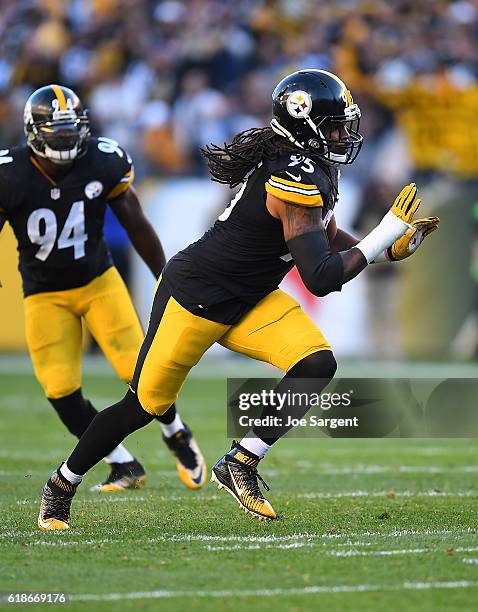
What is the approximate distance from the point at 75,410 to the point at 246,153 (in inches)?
65.2

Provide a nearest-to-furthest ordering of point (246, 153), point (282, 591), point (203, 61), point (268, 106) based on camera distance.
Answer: point (282, 591) → point (246, 153) → point (268, 106) → point (203, 61)

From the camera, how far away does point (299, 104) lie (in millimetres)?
4410

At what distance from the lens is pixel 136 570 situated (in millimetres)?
3766

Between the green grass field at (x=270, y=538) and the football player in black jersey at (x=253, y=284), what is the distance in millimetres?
289

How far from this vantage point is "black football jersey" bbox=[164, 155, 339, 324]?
443 centimetres

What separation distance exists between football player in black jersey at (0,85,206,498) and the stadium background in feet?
18.8

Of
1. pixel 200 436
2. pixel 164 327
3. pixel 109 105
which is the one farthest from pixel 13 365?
pixel 164 327

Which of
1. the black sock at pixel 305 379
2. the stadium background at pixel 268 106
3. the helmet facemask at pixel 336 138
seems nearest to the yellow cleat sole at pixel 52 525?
the black sock at pixel 305 379

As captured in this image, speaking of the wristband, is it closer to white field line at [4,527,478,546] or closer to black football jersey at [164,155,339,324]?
black football jersey at [164,155,339,324]

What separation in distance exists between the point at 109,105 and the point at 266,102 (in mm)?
1550

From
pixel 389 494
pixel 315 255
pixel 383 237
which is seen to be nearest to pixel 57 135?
pixel 315 255

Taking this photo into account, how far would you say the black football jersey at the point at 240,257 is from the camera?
14.5ft

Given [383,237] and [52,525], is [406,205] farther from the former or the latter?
[52,525]

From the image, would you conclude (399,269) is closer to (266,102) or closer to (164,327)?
(266,102)
